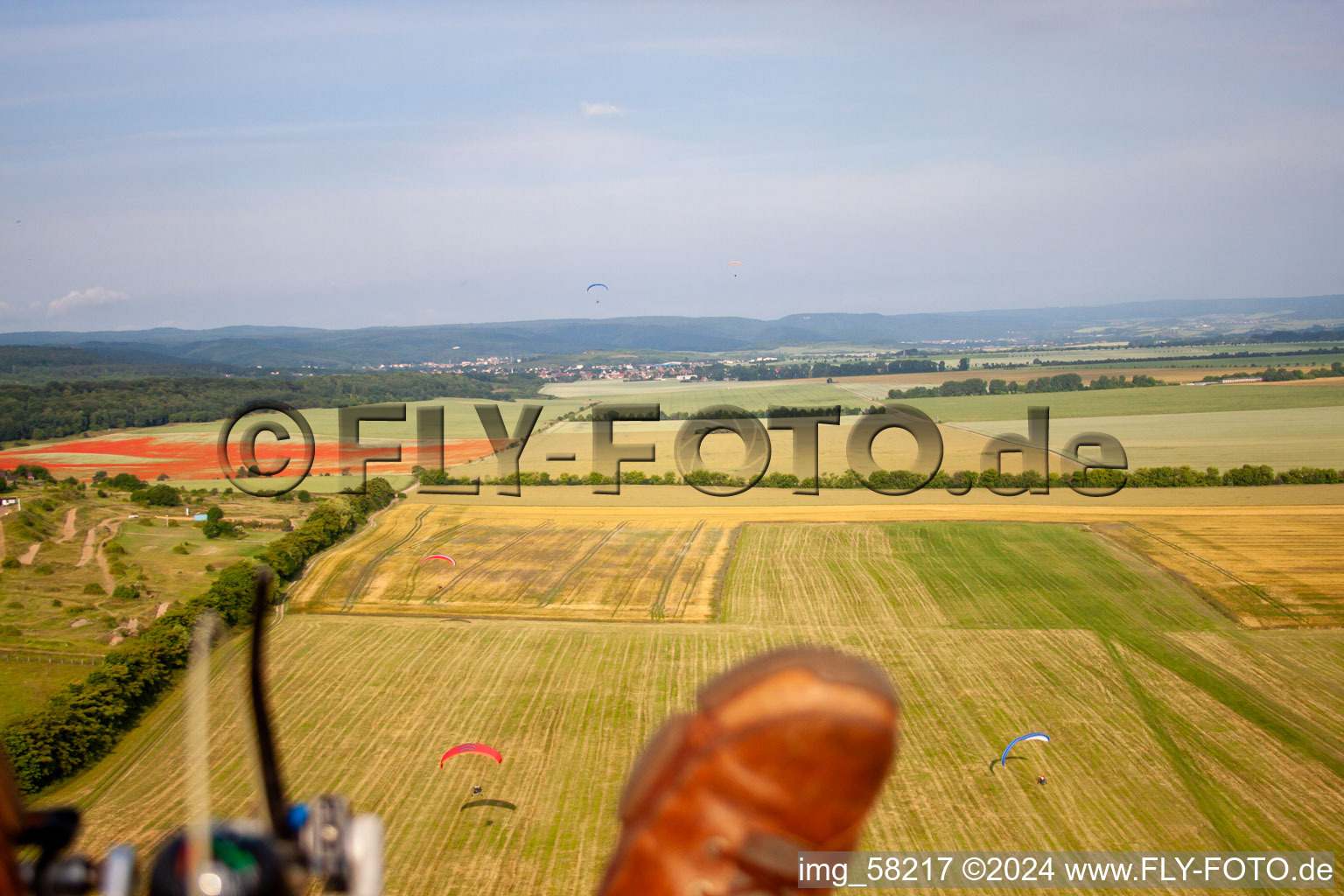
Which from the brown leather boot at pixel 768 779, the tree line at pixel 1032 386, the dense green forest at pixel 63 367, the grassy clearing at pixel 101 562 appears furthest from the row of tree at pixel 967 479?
the dense green forest at pixel 63 367

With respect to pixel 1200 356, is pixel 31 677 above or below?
below

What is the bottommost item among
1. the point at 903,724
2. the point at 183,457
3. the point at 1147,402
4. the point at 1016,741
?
the point at 903,724

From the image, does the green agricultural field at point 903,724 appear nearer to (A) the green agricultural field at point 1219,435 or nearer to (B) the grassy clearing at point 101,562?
(B) the grassy clearing at point 101,562

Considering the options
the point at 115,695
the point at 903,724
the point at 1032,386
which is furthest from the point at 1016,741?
the point at 1032,386

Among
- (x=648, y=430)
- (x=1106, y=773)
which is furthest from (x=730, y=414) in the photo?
(x=1106, y=773)

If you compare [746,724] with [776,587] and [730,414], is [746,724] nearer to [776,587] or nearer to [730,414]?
[776,587]
